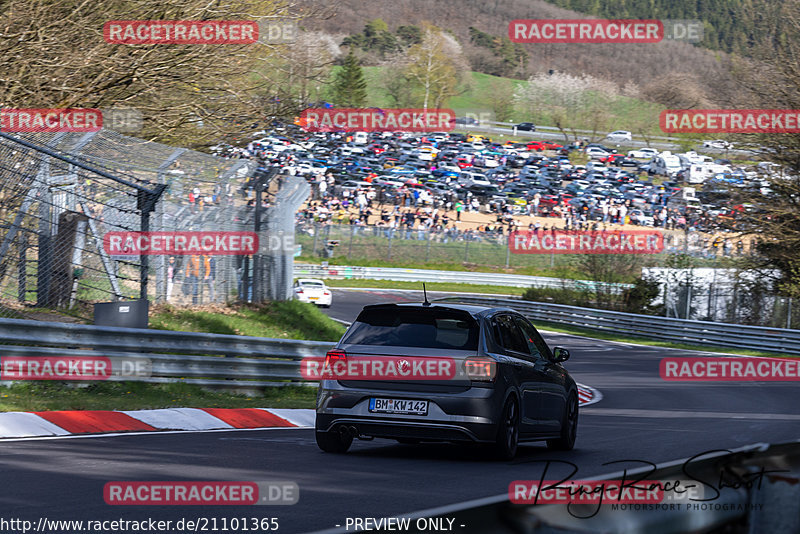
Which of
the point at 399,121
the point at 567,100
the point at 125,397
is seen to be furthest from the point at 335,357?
the point at 567,100

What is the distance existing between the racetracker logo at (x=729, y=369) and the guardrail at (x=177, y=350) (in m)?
11.5

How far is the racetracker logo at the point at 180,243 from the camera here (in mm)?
14586

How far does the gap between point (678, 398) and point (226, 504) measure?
13.8m

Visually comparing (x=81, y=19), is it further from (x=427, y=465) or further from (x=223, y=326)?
(x=427, y=465)

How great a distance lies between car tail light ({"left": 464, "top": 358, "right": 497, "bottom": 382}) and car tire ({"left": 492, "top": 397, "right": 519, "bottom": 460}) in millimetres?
329

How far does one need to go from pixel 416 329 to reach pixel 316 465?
1.58 metres

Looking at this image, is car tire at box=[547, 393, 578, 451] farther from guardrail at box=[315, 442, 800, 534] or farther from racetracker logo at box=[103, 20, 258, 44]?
racetracker logo at box=[103, 20, 258, 44]

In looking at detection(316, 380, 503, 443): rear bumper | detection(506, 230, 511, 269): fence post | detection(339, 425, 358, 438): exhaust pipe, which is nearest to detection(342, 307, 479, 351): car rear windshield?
detection(316, 380, 503, 443): rear bumper

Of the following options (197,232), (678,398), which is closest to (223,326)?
(197,232)

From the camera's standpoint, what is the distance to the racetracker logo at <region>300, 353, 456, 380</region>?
901 cm

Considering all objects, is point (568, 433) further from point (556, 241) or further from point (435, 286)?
point (556, 241)

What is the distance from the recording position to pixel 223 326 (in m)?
17.7

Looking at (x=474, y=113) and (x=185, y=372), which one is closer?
(x=185, y=372)

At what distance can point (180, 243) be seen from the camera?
16766mm
